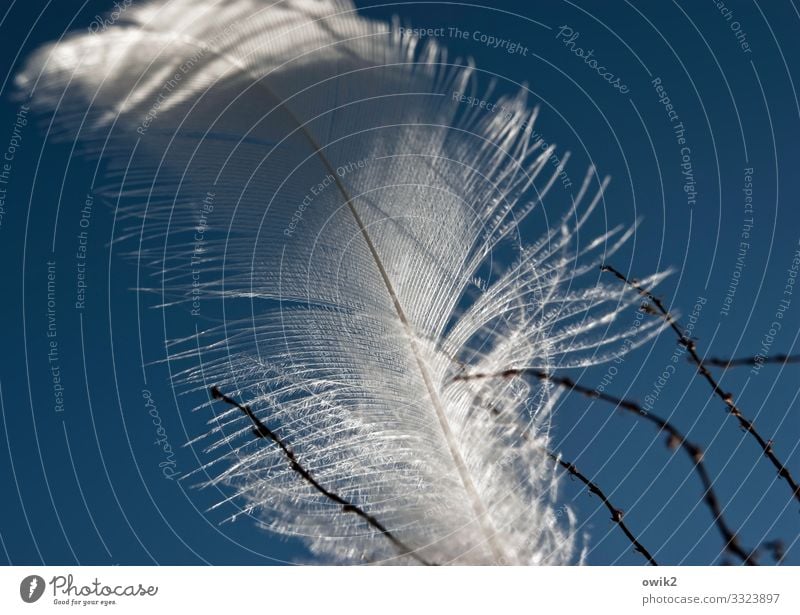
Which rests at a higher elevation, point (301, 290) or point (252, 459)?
point (301, 290)

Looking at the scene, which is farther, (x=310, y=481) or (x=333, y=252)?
(x=333, y=252)

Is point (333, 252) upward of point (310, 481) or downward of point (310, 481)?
upward

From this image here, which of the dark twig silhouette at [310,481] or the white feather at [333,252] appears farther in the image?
the white feather at [333,252]

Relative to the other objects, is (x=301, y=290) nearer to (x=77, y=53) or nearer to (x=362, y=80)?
(x=362, y=80)

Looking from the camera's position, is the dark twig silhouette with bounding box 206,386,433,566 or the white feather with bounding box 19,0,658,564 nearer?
the dark twig silhouette with bounding box 206,386,433,566
